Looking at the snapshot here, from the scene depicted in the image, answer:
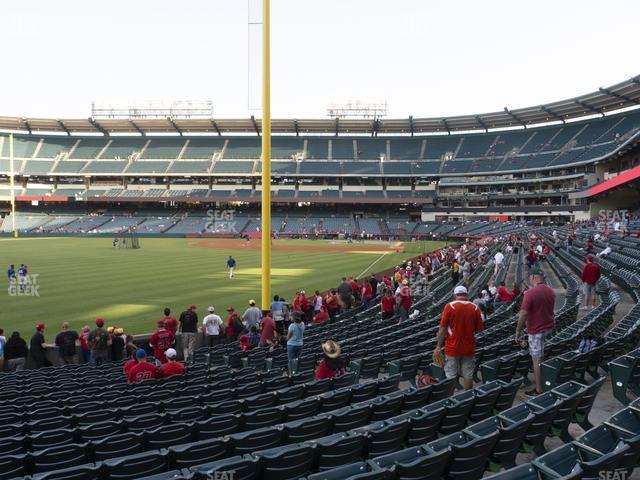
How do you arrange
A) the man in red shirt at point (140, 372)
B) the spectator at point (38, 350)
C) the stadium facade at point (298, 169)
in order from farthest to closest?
1. the stadium facade at point (298, 169)
2. the spectator at point (38, 350)
3. the man in red shirt at point (140, 372)

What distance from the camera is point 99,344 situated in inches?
477

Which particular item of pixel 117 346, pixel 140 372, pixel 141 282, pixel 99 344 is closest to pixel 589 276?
pixel 140 372

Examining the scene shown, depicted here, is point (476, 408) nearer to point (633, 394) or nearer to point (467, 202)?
point (633, 394)

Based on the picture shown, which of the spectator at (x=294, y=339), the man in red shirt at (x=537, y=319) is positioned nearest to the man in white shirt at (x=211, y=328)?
the spectator at (x=294, y=339)

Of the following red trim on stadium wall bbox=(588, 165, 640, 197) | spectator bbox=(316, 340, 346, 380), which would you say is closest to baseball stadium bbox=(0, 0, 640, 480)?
spectator bbox=(316, 340, 346, 380)

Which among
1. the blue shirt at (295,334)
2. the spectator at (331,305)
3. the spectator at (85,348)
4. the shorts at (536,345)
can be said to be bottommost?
the spectator at (85,348)

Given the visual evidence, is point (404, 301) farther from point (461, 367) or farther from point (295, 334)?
point (461, 367)

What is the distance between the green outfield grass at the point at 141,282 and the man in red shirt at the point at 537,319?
13105mm

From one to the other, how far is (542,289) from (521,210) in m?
71.8

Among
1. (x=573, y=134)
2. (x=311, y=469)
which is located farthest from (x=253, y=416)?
(x=573, y=134)

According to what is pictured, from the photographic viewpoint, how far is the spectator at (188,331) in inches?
511

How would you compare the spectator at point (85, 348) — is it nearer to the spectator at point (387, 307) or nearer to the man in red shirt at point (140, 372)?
the man in red shirt at point (140, 372)

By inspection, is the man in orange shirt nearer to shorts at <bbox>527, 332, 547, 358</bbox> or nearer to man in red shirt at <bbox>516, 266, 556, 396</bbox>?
man in red shirt at <bbox>516, 266, 556, 396</bbox>

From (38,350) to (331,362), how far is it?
9.21 m
